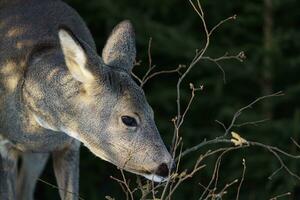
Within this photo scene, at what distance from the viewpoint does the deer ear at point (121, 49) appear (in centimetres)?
688

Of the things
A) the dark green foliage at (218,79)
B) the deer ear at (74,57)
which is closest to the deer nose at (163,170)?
the deer ear at (74,57)

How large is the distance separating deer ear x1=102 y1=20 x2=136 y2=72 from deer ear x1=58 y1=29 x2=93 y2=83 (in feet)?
0.96

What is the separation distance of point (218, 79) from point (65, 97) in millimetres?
3327

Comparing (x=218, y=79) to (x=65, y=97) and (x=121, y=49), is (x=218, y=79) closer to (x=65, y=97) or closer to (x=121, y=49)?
(x=121, y=49)

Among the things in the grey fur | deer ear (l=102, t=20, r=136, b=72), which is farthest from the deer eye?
deer ear (l=102, t=20, r=136, b=72)

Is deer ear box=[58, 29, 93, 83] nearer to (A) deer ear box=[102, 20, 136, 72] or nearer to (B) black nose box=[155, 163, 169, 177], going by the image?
(A) deer ear box=[102, 20, 136, 72]

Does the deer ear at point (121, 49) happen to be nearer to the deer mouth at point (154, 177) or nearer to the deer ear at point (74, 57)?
the deer ear at point (74, 57)

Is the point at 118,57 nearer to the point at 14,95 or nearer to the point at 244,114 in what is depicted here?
the point at 14,95

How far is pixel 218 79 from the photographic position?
988cm

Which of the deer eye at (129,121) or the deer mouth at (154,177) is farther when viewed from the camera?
the deer eye at (129,121)

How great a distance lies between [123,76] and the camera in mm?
6609

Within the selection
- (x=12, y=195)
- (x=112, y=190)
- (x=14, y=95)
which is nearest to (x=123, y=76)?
(x=14, y=95)

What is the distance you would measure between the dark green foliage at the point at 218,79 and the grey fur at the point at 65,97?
2.02 metres

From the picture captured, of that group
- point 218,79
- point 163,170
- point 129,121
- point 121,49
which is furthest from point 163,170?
point 218,79
